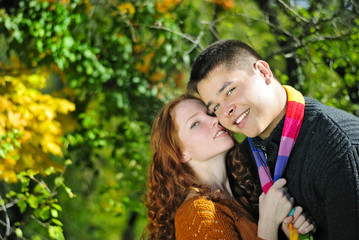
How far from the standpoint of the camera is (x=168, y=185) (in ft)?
9.34

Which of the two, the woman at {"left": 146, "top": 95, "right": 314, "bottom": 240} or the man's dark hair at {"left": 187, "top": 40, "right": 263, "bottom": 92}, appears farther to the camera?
the woman at {"left": 146, "top": 95, "right": 314, "bottom": 240}

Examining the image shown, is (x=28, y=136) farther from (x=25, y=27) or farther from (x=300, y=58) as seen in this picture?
(x=300, y=58)

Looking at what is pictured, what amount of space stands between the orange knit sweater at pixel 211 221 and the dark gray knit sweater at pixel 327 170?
15.8 inches

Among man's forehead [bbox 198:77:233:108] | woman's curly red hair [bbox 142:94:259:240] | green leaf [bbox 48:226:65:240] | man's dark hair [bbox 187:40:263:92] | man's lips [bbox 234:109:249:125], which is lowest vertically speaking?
green leaf [bbox 48:226:65:240]

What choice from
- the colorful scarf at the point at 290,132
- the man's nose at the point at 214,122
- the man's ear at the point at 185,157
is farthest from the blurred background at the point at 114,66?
the colorful scarf at the point at 290,132

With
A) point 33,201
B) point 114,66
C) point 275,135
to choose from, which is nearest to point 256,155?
point 275,135

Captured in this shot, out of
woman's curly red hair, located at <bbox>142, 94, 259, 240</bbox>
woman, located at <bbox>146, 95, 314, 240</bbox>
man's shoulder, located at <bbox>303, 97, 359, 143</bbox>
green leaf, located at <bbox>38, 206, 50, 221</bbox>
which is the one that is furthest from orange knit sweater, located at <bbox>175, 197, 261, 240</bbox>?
A: green leaf, located at <bbox>38, 206, 50, 221</bbox>

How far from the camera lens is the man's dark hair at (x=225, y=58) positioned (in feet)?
7.66

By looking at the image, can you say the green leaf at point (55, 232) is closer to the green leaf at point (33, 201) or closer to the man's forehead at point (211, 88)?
the green leaf at point (33, 201)

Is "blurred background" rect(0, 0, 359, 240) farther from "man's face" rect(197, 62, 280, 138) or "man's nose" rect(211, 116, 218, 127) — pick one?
"man's face" rect(197, 62, 280, 138)

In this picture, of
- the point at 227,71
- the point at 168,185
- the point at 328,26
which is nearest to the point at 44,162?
the point at 168,185

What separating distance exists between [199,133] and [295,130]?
0.76m

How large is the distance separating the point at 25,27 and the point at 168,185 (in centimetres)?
209

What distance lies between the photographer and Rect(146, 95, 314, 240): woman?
8.25 feet
